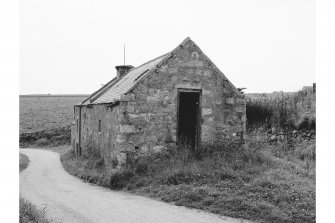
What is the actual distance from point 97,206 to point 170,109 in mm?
4838

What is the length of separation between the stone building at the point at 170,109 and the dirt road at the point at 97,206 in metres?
1.76

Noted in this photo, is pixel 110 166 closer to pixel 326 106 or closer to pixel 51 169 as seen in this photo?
pixel 51 169

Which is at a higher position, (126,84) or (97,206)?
(126,84)

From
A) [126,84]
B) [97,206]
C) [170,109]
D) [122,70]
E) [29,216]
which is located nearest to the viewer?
[29,216]

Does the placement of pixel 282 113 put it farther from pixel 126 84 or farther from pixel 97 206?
pixel 97 206

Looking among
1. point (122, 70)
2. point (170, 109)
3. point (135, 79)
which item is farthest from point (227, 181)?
point (122, 70)

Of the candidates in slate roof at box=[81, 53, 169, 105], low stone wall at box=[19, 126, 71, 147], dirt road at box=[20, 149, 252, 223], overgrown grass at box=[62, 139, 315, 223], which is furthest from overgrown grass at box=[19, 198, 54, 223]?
low stone wall at box=[19, 126, 71, 147]

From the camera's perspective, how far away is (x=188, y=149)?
39.1ft

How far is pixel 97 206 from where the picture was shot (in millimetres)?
8703

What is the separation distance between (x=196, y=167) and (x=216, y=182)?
1.14m

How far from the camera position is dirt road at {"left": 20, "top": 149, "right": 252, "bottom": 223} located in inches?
295

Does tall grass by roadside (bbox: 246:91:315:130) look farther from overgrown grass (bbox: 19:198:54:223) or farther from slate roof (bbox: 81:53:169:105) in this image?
overgrown grass (bbox: 19:198:54:223)

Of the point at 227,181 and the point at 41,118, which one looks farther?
the point at 41,118

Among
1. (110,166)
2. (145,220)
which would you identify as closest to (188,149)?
(110,166)
